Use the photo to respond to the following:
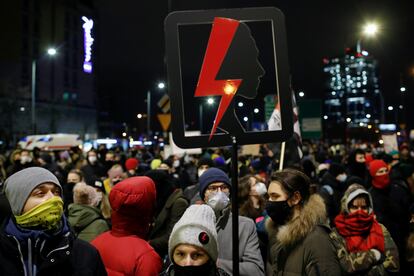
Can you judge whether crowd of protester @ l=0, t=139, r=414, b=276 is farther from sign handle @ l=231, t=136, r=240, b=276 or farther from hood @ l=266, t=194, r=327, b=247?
sign handle @ l=231, t=136, r=240, b=276

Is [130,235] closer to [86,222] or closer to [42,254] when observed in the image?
[42,254]

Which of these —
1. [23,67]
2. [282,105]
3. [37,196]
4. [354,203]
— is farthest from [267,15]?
[23,67]

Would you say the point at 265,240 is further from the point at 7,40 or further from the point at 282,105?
the point at 7,40

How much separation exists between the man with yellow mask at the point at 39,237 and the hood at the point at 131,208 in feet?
1.49

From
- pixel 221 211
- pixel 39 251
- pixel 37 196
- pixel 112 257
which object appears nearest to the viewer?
pixel 39 251

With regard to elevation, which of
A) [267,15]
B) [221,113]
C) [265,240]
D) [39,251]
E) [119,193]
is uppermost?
[267,15]

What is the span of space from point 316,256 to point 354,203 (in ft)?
4.05

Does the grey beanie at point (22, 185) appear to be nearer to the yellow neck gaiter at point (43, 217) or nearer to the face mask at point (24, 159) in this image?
the yellow neck gaiter at point (43, 217)

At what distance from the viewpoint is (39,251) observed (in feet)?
9.02

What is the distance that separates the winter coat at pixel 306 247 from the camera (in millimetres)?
3326

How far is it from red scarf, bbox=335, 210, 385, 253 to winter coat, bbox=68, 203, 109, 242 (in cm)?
251

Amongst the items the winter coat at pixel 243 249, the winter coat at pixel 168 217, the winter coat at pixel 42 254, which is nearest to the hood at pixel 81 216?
the winter coat at pixel 168 217

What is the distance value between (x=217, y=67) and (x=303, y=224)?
1443mm

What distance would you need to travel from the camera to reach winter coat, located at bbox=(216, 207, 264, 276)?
3580 millimetres
